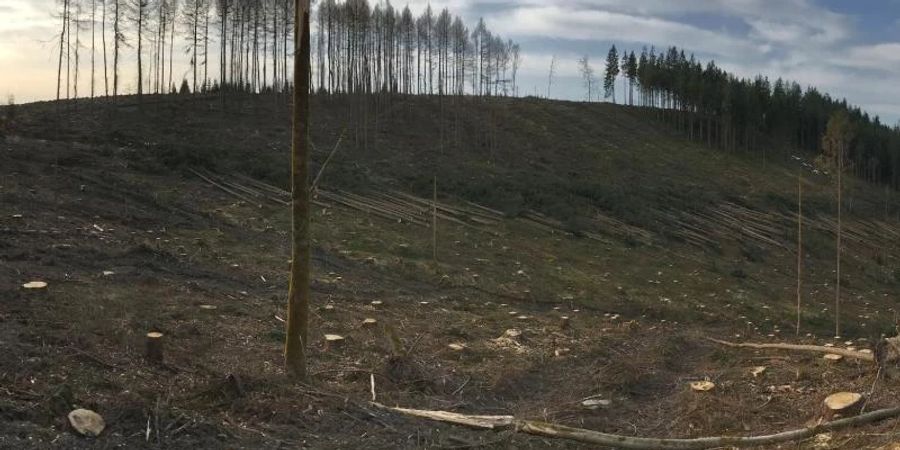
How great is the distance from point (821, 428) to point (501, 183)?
33356 millimetres

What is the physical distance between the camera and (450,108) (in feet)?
211

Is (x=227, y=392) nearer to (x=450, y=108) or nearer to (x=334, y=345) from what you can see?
(x=334, y=345)

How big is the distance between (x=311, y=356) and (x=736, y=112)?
276ft

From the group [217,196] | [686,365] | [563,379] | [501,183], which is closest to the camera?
[563,379]

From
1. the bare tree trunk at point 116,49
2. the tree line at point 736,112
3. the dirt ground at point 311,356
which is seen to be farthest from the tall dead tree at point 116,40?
the tree line at point 736,112

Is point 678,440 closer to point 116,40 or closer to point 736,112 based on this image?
point 116,40

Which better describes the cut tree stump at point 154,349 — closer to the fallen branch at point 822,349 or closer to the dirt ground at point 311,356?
the dirt ground at point 311,356

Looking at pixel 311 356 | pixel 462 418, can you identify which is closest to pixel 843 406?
pixel 462 418

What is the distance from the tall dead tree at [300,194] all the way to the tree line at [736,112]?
7825 centimetres

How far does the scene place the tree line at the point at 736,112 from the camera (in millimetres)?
82188

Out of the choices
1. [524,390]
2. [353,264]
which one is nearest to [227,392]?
[524,390]

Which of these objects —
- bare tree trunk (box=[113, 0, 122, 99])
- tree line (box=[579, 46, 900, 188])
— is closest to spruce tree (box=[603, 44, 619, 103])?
tree line (box=[579, 46, 900, 188])

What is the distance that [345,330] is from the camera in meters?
12.5

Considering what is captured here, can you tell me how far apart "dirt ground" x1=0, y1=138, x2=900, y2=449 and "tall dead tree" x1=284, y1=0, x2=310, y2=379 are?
50cm
